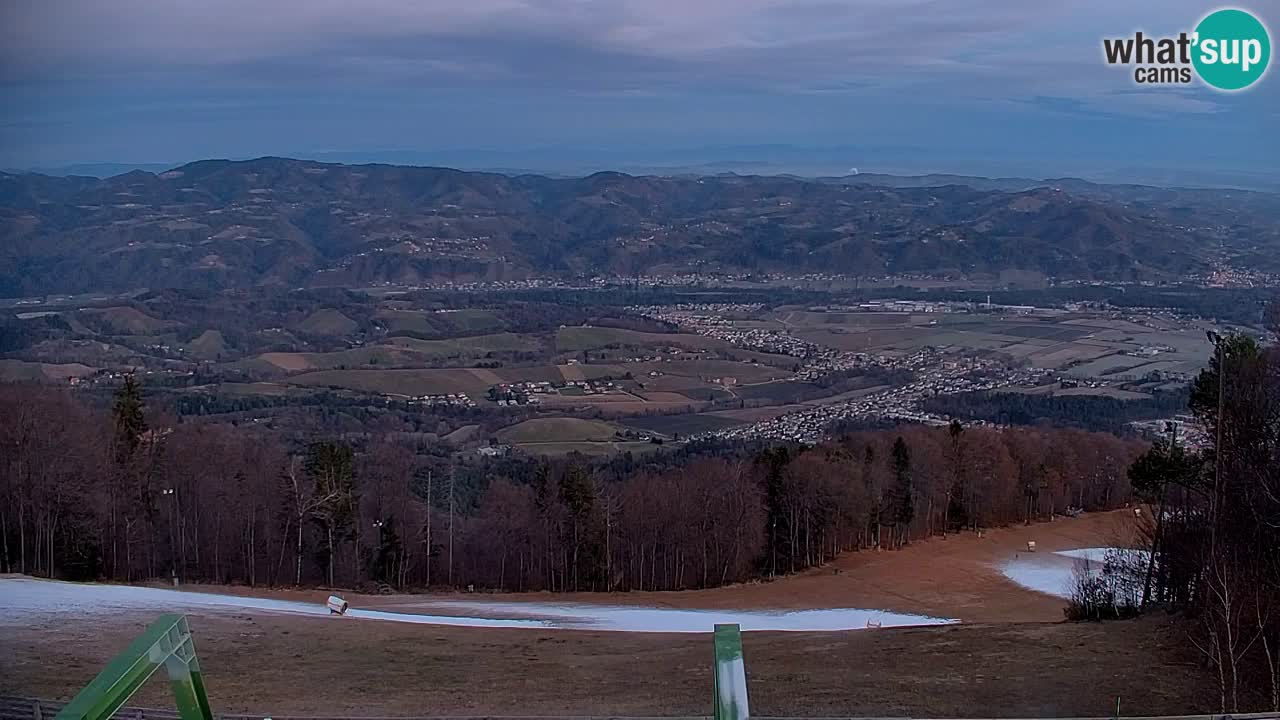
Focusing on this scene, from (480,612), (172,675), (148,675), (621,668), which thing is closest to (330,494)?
(480,612)

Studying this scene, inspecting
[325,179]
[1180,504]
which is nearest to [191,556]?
[1180,504]

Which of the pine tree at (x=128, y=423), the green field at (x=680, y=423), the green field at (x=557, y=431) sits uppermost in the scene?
the pine tree at (x=128, y=423)

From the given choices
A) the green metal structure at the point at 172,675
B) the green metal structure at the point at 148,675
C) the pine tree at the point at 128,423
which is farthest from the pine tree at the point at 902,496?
the green metal structure at the point at 148,675

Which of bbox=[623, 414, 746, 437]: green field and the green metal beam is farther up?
the green metal beam

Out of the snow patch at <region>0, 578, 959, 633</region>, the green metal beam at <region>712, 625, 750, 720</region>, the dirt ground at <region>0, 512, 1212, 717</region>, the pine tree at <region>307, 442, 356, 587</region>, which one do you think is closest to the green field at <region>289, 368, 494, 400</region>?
the pine tree at <region>307, 442, 356, 587</region>

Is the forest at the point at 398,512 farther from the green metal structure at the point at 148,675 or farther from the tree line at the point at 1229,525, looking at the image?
the green metal structure at the point at 148,675

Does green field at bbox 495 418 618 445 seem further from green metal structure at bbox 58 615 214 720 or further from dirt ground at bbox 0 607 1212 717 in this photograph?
green metal structure at bbox 58 615 214 720
